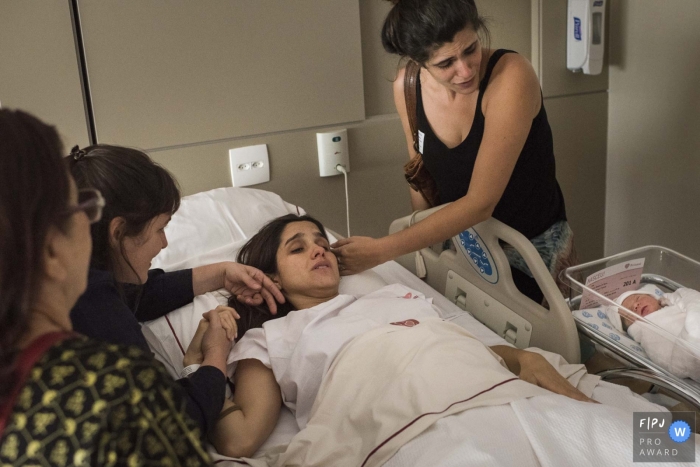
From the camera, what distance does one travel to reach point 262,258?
187 centimetres

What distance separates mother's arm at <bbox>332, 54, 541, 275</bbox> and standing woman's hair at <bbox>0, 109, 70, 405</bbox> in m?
1.24

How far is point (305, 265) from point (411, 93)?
0.70 metres

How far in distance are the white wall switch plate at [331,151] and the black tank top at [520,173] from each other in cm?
45

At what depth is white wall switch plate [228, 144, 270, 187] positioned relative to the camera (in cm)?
229

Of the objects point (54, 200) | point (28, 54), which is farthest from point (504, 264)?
point (28, 54)

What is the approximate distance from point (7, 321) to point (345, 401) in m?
0.84

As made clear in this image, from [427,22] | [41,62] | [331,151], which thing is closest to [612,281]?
[427,22]

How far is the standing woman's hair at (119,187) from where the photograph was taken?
47.2 inches

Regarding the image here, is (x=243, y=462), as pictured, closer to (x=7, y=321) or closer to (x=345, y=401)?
(x=345, y=401)

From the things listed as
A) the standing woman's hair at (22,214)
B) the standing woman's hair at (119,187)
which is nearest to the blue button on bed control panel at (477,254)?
the standing woman's hair at (119,187)

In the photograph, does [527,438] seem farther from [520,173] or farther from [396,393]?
[520,173]

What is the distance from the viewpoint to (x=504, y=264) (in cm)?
177

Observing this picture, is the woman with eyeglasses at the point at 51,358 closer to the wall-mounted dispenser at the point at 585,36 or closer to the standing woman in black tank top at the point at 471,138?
the standing woman in black tank top at the point at 471,138

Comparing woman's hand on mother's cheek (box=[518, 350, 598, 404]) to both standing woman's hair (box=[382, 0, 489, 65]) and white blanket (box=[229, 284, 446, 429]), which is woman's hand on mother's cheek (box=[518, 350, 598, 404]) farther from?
standing woman's hair (box=[382, 0, 489, 65])
